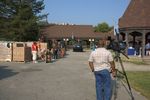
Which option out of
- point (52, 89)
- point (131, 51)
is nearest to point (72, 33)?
point (131, 51)

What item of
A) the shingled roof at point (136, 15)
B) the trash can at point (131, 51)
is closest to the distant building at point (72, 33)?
the shingled roof at point (136, 15)

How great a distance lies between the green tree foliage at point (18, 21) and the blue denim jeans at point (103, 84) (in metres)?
57.7

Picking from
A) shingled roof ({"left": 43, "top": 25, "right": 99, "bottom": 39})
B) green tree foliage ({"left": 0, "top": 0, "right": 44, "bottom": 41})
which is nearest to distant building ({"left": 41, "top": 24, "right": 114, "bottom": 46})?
shingled roof ({"left": 43, "top": 25, "right": 99, "bottom": 39})

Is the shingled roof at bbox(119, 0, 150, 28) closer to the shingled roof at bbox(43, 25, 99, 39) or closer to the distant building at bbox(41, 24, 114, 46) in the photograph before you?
the distant building at bbox(41, 24, 114, 46)

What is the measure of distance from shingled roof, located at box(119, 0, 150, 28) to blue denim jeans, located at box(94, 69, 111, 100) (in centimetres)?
3222

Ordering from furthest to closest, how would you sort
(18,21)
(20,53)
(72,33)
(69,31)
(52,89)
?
(69,31), (72,33), (18,21), (20,53), (52,89)

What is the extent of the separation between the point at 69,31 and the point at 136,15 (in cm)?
5901

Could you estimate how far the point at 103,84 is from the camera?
35.2 feet

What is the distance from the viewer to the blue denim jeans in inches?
417

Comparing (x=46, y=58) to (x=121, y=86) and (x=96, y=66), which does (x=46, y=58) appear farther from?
(x=96, y=66)

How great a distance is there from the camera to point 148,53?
136 ft

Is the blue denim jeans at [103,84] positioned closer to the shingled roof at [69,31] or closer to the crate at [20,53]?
the crate at [20,53]

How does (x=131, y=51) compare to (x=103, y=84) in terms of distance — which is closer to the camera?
Result: (x=103, y=84)

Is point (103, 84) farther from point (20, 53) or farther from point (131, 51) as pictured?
point (131, 51)
